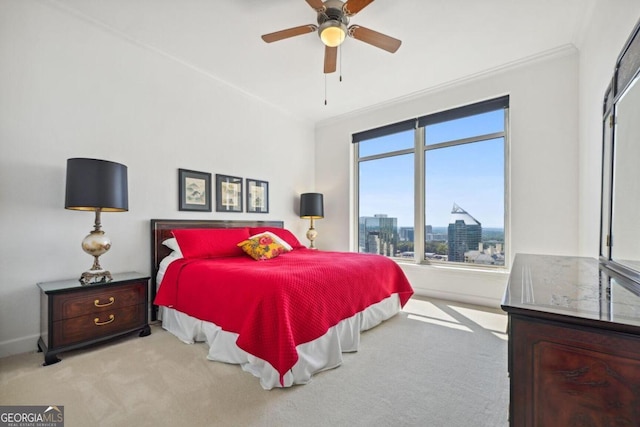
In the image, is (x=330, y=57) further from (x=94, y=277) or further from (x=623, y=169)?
(x=94, y=277)

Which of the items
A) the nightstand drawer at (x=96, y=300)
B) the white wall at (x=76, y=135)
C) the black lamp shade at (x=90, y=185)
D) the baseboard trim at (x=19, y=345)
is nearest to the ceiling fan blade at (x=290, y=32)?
the white wall at (x=76, y=135)

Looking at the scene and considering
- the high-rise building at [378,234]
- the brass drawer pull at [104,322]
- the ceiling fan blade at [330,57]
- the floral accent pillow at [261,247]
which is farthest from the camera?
the high-rise building at [378,234]

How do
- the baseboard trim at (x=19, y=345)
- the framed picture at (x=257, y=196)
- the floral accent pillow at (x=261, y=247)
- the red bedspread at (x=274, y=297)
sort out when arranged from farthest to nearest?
the framed picture at (x=257, y=196), the floral accent pillow at (x=261, y=247), the baseboard trim at (x=19, y=345), the red bedspread at (x=274, y=297)

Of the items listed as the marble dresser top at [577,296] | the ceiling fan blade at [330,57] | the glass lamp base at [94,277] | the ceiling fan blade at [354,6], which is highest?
the ceiling fan blade at [354,6]

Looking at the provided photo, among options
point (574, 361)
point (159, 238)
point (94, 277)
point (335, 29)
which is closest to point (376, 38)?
point (335, 29)

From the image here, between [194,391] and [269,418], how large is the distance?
1.85 ft

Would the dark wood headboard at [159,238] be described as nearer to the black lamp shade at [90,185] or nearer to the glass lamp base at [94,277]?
the glass lamp base at [94,277]

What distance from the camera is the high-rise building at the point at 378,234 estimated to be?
4516 mm

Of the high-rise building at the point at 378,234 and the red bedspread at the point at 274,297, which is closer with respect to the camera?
the red bedspread at the point at 274,297

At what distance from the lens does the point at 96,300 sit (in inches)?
89.7

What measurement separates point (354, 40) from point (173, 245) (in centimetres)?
286

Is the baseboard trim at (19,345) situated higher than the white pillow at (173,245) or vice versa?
the white pillow at (173,245)

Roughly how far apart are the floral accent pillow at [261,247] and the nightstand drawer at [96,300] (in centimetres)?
100

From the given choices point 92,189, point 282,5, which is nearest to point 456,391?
point 92,189
